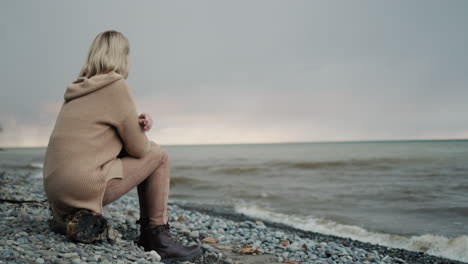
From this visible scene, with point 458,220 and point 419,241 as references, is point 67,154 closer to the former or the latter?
point 419,241

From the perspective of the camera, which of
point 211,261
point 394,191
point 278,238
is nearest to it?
point 211,261

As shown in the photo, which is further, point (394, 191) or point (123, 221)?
point (394, 191)

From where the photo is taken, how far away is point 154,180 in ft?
9.71

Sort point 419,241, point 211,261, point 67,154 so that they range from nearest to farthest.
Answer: point 67,154 < point 211,261 < point 419,241

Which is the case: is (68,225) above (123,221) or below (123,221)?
above

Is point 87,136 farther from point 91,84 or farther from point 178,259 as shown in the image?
point 178,259

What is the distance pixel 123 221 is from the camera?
415 cm

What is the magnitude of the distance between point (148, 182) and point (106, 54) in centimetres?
104

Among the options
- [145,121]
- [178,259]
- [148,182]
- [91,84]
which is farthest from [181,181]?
[91,84]

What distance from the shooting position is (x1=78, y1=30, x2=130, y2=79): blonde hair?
2.66 meters

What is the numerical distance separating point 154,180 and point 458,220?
708 cm

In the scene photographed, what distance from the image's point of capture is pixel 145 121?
2.71 meters

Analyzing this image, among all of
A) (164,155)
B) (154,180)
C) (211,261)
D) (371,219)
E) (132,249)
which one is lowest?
(371,219)

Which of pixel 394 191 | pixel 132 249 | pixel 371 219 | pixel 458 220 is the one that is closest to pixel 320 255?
pixel 132 249
